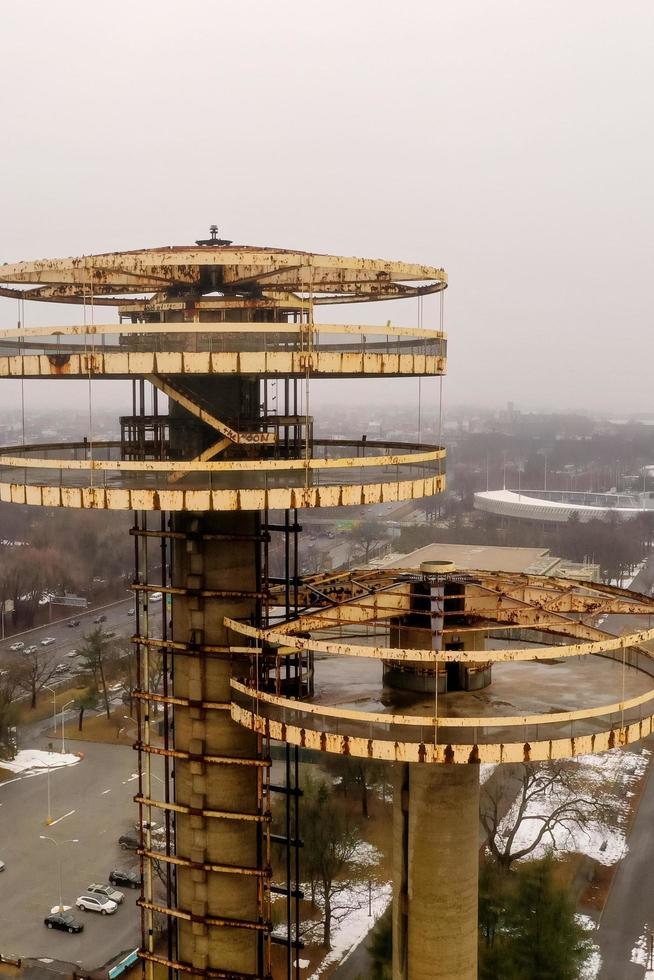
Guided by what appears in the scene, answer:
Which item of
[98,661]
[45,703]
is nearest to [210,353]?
[98,661]

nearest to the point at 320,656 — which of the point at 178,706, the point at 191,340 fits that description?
the point at 178,706

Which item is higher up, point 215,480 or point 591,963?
point 215,480

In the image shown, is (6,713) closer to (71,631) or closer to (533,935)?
(71,631)

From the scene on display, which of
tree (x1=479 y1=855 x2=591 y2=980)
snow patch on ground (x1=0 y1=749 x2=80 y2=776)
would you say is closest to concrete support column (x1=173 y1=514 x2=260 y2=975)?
tree (x1=479 y1=855 x2=591 y2=980)

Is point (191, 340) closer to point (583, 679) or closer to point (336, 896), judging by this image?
point (583, 679)

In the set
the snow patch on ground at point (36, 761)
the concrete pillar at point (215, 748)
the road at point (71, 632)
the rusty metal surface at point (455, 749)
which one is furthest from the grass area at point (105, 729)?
the rusty metal surface at point (455, 749)

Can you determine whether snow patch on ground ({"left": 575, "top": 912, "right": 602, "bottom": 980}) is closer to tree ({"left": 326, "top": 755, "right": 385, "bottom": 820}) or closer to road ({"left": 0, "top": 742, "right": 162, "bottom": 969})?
tree ({"left": 326, "top": 755, "right": 385, "bottom": 820})
